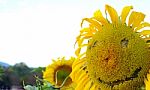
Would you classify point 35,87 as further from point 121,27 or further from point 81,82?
point 121,27

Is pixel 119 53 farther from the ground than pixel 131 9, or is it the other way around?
pixel 131 9

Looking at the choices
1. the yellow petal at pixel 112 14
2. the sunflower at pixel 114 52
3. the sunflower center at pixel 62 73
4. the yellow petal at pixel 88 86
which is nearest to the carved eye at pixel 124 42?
the sunflower at pixel 114 52

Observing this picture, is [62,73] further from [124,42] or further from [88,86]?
[124,42]

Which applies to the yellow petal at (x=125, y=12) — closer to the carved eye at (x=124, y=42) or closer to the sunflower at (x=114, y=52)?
the sunflower at (x=114, y=52)

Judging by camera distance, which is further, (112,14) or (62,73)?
(62,73)

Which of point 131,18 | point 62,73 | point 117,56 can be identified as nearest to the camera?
point 117,56

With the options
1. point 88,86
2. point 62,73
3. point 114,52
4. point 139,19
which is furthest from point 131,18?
point 62,73

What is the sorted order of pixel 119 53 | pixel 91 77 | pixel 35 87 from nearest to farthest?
pixel 119 53
pixel 91 77
pixel 35 87

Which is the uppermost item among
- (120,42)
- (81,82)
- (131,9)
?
(131,9)

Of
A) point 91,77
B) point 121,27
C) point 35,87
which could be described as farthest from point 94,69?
point 35,87
